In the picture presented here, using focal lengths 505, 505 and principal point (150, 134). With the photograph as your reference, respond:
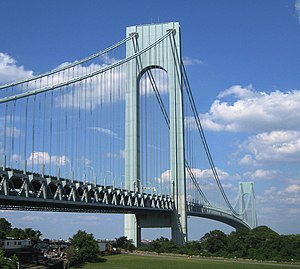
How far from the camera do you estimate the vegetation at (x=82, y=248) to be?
4219 centimetres

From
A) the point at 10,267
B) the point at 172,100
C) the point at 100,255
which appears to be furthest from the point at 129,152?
the point at 10,267

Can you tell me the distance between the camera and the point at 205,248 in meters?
55.2

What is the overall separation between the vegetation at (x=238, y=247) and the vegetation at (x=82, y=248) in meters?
10.6

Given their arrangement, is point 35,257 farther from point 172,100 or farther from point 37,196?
point 172,100

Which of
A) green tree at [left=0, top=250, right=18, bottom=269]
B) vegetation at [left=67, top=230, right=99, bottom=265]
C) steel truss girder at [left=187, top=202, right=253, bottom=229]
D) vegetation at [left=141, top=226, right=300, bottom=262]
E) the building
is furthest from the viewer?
steel truss girder at [left=187, top=202, right=253, bottom=229]

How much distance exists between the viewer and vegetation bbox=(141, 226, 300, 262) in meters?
50.2

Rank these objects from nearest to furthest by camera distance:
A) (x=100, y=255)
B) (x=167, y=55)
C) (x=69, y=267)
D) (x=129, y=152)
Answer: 1. (x=69, y=267)
2. (x=100, y=255)
3. (x=129, y=152)
4. (x=167, y=55)

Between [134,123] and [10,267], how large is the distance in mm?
26947

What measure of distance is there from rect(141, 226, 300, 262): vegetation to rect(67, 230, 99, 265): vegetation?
10.6 m

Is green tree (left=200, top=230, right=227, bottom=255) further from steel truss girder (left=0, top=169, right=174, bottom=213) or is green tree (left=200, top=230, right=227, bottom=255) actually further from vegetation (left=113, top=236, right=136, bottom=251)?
steel truss girder (left=0, top=169, right=174, bottom=213)

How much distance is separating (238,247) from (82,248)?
62.4ft

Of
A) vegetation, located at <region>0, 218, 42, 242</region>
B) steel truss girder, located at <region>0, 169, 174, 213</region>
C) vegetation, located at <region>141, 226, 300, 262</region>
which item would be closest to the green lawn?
steel truss girder, located at <region>0, 169, 174, 213</region>

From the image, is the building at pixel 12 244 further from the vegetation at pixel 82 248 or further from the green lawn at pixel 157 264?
the green lawn at pixel 157 264

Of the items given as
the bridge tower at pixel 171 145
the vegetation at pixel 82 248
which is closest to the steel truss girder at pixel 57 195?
the vegetation at pixel 82 248
